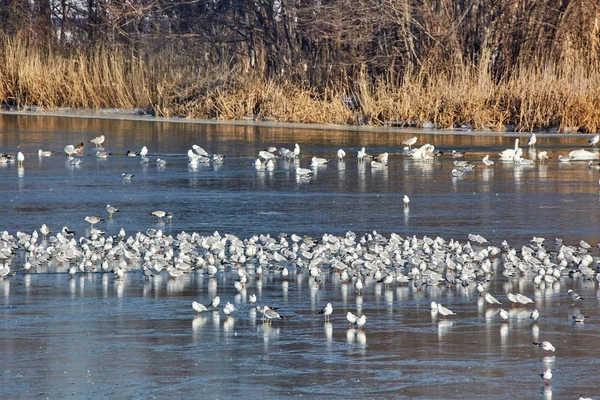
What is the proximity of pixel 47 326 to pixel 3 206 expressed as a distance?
17.6ft

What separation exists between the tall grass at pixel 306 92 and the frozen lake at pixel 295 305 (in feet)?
25.1

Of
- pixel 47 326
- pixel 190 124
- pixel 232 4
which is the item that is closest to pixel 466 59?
pixel 190 124

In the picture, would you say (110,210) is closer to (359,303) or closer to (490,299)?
(359,303)

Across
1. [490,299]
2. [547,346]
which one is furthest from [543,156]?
[547,346]

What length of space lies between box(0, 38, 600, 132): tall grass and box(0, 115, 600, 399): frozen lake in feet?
25.1

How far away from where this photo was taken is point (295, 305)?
707cm

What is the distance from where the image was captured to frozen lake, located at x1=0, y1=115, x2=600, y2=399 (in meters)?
5.29

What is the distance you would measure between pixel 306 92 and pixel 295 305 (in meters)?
18.4

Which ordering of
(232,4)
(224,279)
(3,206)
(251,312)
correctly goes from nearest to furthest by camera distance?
(251,312), (224,279), (3,206), (232,4)

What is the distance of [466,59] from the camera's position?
26141 mm

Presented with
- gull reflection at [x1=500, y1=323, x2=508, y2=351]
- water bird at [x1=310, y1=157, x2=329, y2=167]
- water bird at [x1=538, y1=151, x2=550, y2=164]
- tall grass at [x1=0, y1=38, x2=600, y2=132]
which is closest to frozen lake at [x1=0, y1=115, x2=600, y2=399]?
gull reflection at [x1=500, y1=323, x2=508, y2=351]

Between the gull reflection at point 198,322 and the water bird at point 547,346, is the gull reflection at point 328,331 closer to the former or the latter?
the gull reflection at point 198,322

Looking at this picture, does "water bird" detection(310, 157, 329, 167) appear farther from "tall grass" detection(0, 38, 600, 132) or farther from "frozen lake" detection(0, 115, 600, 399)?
"tall grass" detection(0, 38, 600, 132)

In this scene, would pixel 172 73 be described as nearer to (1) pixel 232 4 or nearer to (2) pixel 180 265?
(1) pixel 232 4
